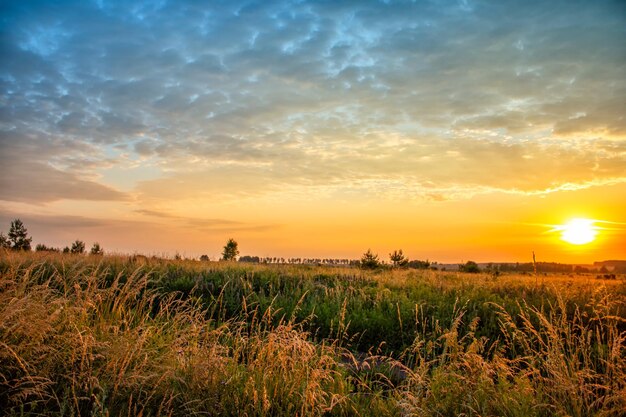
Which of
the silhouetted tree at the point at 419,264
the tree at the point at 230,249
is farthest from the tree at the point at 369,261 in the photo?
the tree at the point at 230,249

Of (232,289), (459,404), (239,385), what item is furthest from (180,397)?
(232,289)

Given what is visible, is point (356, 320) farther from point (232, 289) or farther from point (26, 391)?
point (26, 391)

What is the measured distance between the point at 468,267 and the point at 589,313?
31.0 metres

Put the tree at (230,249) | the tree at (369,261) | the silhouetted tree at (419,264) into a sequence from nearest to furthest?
the tree at (369,261) → the silhouetted tree at (419,264) → the tree at (230,249)

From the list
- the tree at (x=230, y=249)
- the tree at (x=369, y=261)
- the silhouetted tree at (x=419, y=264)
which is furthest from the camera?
the tree at (x=230, y=249)

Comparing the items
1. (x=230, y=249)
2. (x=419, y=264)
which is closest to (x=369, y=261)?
(x=419, y=264)

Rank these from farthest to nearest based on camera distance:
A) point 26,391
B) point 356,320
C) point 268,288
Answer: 1. point 268,288
2. point 356,320
3. point 26,391

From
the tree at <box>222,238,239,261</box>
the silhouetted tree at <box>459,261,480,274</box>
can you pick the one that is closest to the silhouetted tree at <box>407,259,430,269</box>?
the silhouetted tree at <box>459,261,480,274</box>

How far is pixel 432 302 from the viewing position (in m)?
13.2

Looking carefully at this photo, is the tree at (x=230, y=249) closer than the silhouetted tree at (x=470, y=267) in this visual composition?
No

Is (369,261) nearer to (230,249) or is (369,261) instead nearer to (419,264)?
(419,264)

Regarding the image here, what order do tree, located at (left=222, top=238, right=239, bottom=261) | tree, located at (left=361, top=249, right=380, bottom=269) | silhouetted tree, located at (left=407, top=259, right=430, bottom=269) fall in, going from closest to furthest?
tree, located at (left=361, top=249, right=380, bottom=269)
silhouetted tree, located at (left=407, top=259, right=430, bottom=269)
tree, located at (left=222, top=238, right=239, bottom=261)

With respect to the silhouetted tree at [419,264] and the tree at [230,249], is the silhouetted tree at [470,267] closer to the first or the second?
the silhouetted tree at [419,264]

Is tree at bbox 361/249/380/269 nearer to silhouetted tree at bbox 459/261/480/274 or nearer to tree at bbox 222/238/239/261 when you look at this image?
silhouetted tree at bbox 459/261/480/274
